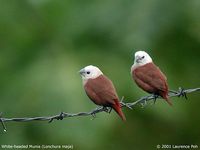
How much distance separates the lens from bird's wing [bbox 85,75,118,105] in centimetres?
1054

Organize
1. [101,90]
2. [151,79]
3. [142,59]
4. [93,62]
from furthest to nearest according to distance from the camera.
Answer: [93,62] < [142,59] < [151,79] < [101,90]

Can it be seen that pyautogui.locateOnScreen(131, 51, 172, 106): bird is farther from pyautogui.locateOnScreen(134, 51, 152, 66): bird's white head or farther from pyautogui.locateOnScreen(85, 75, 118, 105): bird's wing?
pyautogui.locateOnScreen(85, 75, 118, 105): bird's wing

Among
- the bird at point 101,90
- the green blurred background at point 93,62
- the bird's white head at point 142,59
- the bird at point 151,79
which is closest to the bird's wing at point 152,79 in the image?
the bird at point 151,79

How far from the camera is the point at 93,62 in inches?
553

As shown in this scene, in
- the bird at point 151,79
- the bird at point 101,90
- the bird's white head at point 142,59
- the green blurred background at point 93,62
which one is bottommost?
the bird at point 101,90

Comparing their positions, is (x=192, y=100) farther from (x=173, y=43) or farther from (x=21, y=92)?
(x=21, y=92)

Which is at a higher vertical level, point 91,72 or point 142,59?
point 142,59

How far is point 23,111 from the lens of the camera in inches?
537

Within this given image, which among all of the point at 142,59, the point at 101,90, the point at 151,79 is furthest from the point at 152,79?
the point at 101,90

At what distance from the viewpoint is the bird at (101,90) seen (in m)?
10.5

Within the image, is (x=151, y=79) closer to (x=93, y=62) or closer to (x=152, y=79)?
(x=152, y=79)

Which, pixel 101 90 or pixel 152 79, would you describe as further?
pixel 152 79

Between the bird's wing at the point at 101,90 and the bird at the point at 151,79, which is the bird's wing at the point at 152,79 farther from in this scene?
the bird's wing at the point at 101,90

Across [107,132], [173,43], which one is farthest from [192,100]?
[107,132]
